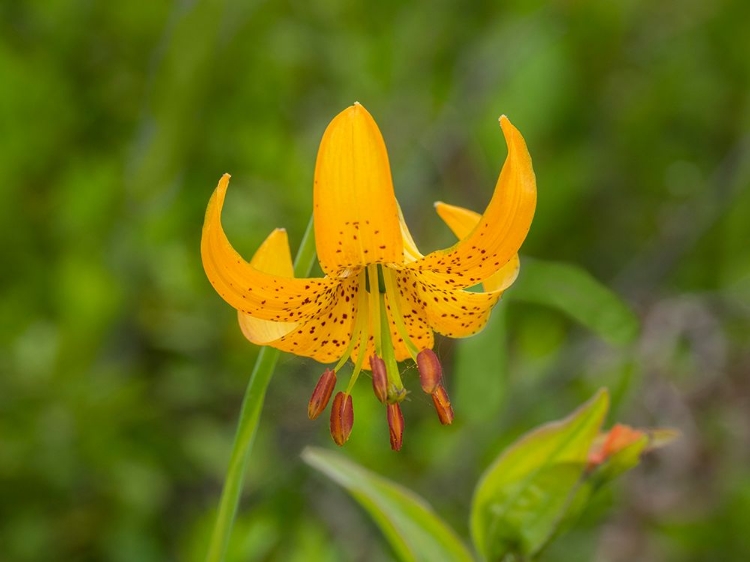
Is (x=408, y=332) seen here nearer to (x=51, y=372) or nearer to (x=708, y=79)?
(x=51, y=372)

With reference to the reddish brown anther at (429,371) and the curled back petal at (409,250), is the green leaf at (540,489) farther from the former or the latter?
the curled back petal at (409,250)

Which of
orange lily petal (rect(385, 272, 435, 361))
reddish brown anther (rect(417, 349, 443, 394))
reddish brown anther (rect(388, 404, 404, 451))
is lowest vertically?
reddish brown anther (rect(388, 404, 404, 451))

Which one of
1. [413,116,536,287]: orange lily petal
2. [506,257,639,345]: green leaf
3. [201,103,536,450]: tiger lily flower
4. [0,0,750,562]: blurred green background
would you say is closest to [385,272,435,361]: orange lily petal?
[201,103,536,450]: tiger lily flower

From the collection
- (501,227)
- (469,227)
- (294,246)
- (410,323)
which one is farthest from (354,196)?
(294,246)

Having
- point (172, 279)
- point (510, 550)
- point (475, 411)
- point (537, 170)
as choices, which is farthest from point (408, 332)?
point (537, 170)

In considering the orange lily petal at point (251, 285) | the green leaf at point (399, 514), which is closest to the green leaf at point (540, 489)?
the green leaf at point (399, 514)

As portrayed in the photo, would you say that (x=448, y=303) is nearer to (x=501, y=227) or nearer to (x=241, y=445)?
(x=501, y=227)

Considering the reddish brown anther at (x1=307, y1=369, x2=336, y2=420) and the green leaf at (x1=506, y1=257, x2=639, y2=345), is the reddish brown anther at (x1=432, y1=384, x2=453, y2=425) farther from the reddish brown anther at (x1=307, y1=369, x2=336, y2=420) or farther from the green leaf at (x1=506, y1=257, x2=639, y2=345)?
the green leaf at (x1=506, y1=257, x2=639, y2=345)
